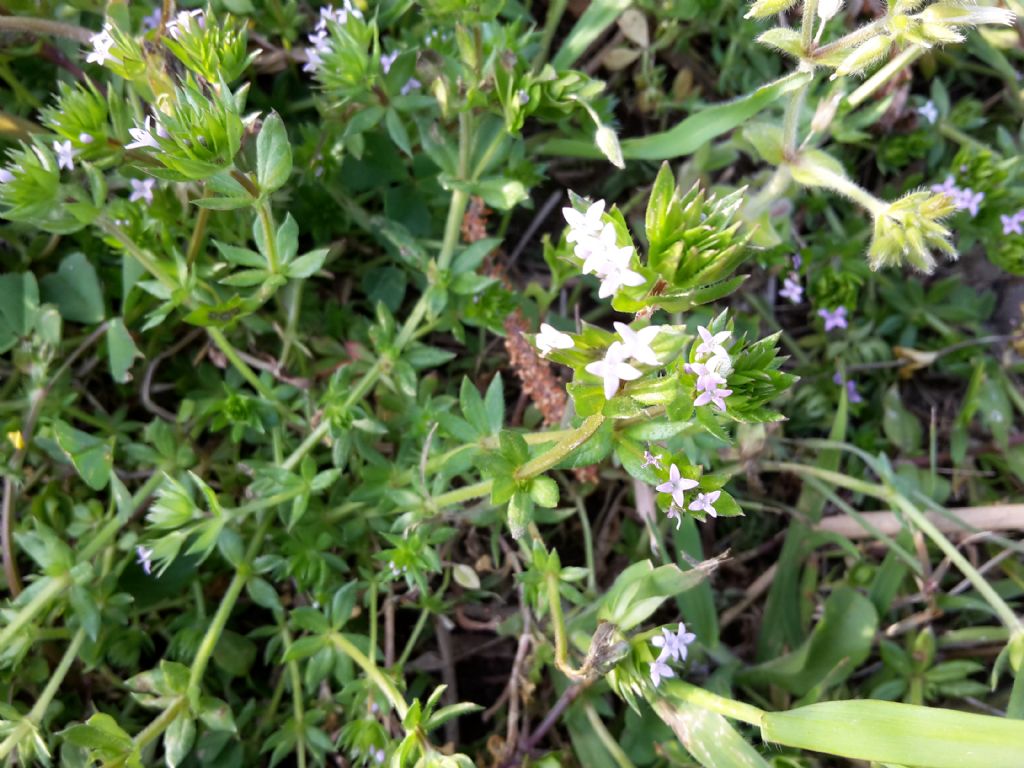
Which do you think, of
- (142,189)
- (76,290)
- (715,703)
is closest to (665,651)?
(715,703)

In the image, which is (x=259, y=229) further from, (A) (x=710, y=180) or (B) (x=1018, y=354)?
(B) (x=1018, y=354)

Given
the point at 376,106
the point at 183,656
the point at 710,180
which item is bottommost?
the point at 183,656

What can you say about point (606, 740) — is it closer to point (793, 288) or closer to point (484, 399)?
point (484, 399)

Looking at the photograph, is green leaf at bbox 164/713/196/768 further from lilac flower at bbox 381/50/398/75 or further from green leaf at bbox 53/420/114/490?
lilac flower at bbox 381/50/398/75

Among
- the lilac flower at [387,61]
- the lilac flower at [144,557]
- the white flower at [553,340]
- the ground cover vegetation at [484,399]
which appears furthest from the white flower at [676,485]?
the lilac flower at [387,61]

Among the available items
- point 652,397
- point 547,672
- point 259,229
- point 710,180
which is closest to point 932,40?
point 652,397

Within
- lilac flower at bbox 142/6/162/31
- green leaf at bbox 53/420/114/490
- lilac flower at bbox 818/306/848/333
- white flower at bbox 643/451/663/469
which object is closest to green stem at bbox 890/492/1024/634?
lilac flower at bbox 818/306/848/333
